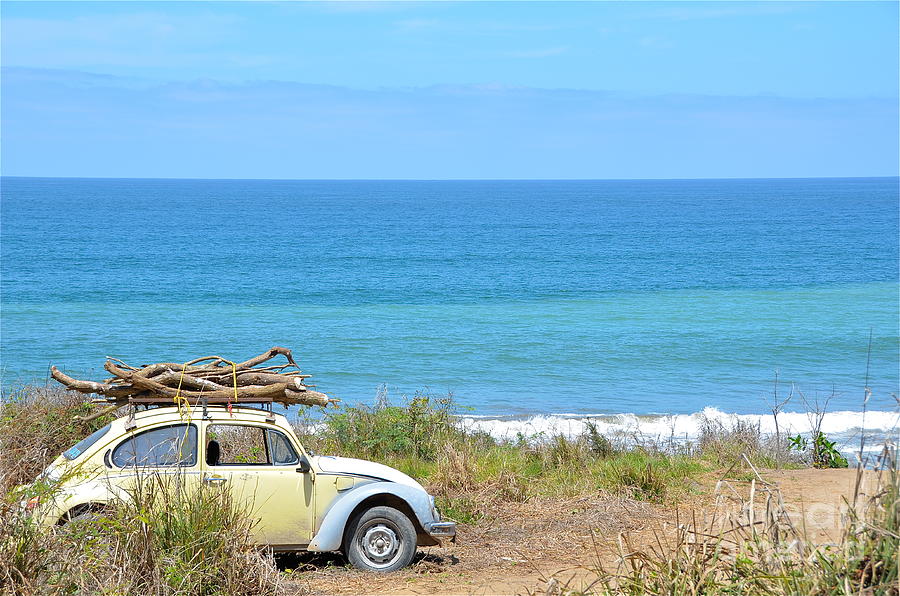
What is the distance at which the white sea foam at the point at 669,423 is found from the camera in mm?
19078

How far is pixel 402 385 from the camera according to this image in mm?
25609

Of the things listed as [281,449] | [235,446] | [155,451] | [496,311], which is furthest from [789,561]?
[496,311]

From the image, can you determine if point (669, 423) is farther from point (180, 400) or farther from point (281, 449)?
point (180, 400)

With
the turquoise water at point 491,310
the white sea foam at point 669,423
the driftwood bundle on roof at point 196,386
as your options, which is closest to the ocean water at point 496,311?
the turquoise water at point 491,310

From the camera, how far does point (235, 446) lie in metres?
11.4

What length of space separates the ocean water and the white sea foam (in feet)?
1.23

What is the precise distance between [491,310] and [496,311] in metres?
0.38

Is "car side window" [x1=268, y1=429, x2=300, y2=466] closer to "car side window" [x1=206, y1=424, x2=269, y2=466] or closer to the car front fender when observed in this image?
"car side window" [x1=206, y1=424, x2=269, y2=466]

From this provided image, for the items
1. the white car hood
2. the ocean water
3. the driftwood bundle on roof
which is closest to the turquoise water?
the ocean water

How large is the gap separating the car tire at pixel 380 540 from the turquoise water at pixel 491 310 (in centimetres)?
1404

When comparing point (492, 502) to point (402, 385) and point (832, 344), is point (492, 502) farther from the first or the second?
point (832, 344)

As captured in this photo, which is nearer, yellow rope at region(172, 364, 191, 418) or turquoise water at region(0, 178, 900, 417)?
yellow rope at region(172, 364, 191, 418)

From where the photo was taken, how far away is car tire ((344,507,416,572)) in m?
8.55

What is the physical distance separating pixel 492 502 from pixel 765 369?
63.2ft
